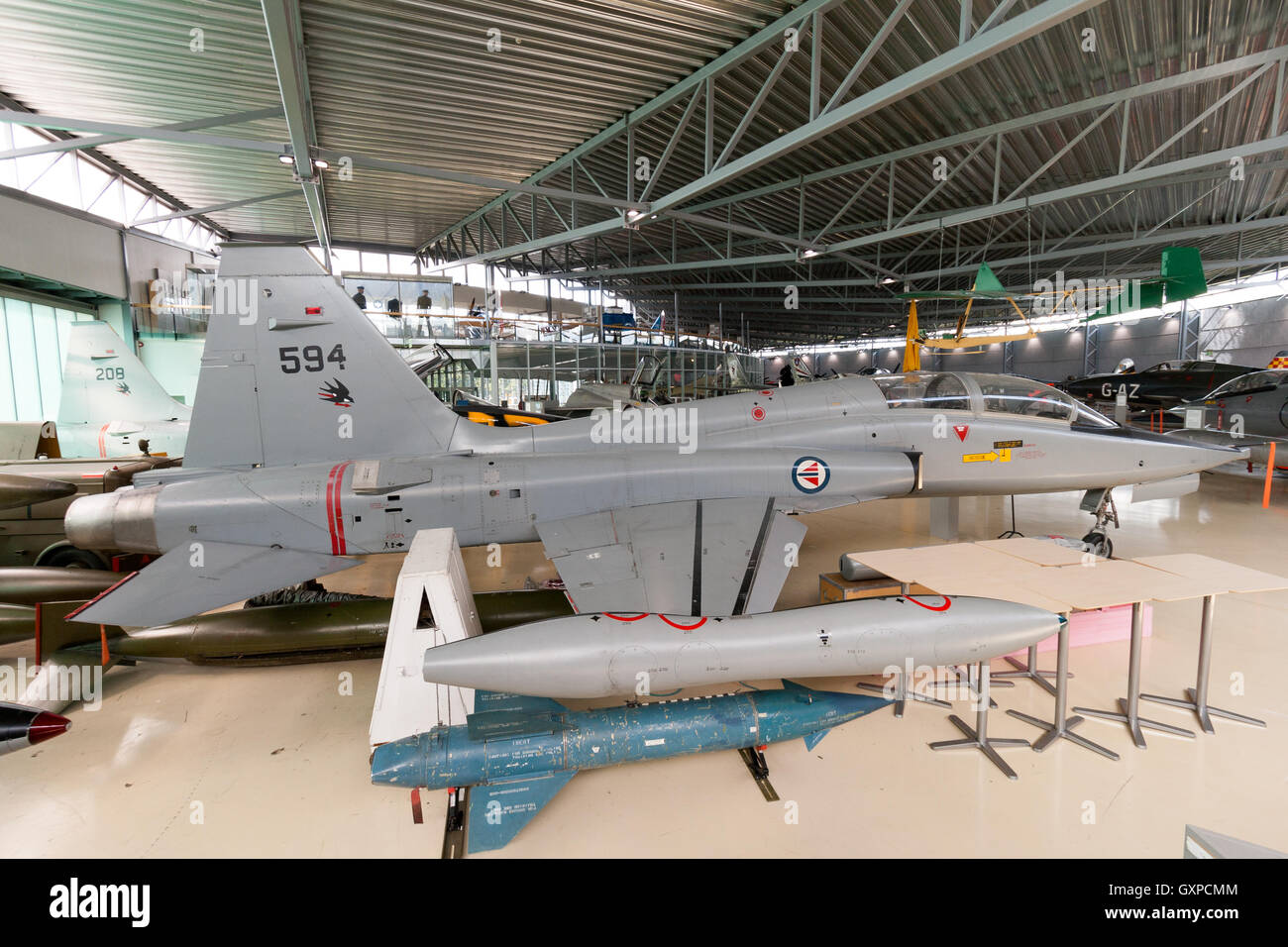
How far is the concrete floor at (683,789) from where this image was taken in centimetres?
264

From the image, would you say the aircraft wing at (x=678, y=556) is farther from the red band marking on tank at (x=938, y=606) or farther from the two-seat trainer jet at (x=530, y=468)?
the red band marking on tank at (x=938, y=606)

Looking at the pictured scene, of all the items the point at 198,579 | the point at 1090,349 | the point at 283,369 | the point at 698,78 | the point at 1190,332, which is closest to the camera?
the point at 198,579

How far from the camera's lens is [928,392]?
571 centimetres

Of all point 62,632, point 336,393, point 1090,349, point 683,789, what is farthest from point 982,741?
point 1090,349

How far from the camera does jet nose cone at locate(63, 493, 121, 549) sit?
13.4 ft

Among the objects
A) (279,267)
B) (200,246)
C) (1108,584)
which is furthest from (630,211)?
(200,246)

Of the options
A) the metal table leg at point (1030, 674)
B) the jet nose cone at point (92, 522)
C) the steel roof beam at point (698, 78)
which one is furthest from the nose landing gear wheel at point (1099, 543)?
the jet nose cone at point (92, 522)

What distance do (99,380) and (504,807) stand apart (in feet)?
36.1

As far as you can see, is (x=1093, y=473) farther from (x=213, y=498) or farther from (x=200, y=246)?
(x=200, y=246)

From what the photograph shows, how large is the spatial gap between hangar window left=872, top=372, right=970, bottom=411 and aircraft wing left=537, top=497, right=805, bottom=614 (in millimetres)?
2232

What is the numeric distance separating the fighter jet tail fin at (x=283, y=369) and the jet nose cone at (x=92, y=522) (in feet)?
1.96

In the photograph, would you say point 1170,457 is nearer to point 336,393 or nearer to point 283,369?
point 336,393

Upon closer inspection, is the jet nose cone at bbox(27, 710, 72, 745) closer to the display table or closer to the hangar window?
the display table

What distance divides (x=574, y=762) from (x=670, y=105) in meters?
10.6
